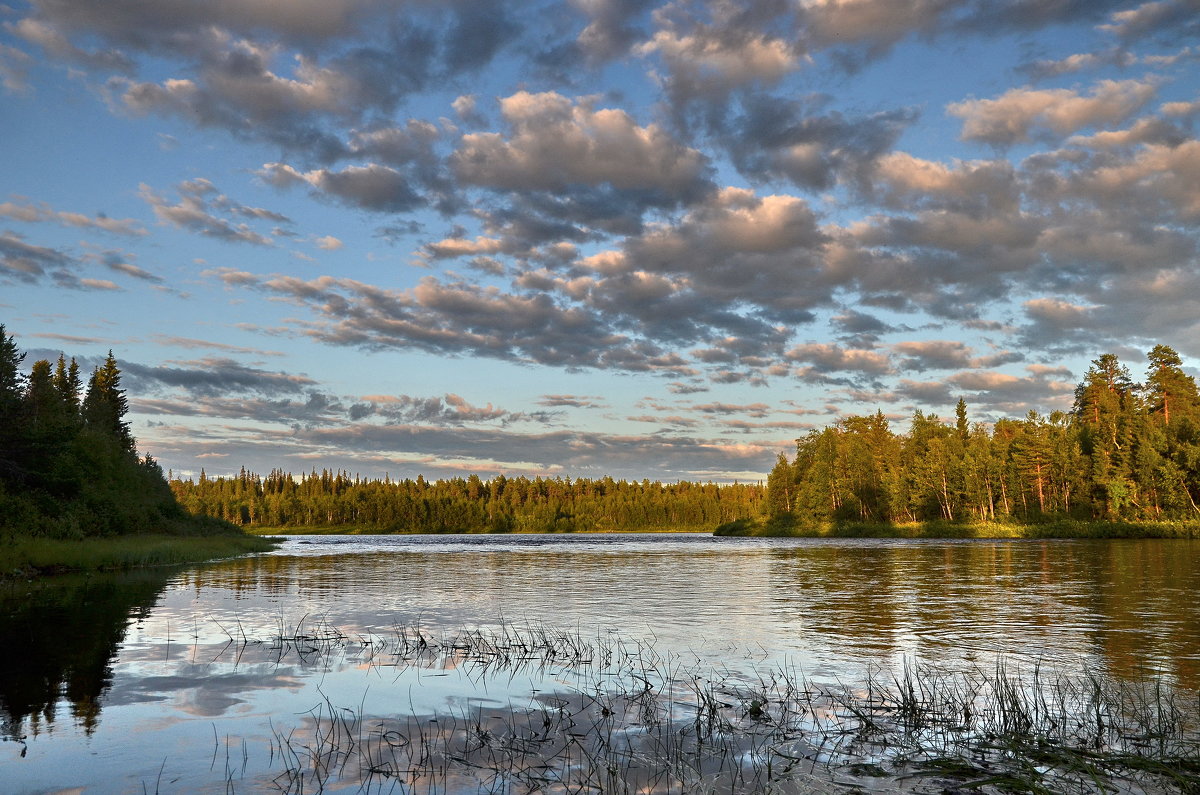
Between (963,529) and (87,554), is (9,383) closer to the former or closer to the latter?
(87,554)

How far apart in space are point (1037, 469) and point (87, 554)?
111 meters

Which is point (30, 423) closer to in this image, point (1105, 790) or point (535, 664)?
point (535, 664)

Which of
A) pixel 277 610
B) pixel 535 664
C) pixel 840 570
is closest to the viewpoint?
pixel 535 664

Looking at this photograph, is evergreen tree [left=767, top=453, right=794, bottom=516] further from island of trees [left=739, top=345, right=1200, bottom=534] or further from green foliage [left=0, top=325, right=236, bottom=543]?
green foliage [left=0, top=325, right=236, bottom=543]

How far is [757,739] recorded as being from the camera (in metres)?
11.7

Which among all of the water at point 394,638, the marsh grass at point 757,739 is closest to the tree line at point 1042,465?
the water at point 394,638

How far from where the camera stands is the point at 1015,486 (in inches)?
4473

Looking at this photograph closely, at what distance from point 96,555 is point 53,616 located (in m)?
24.8

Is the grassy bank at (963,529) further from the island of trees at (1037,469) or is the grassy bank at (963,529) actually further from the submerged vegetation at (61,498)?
the submerged vegetation at (61,498)

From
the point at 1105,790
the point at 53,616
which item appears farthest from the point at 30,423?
the point at 1105,790

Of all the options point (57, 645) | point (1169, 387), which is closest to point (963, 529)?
point (1169, 387)

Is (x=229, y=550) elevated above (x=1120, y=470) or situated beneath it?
situated beneath

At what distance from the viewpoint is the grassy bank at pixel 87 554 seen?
40.2 m

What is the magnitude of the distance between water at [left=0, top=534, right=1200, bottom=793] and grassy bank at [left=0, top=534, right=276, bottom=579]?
3.96 meters
